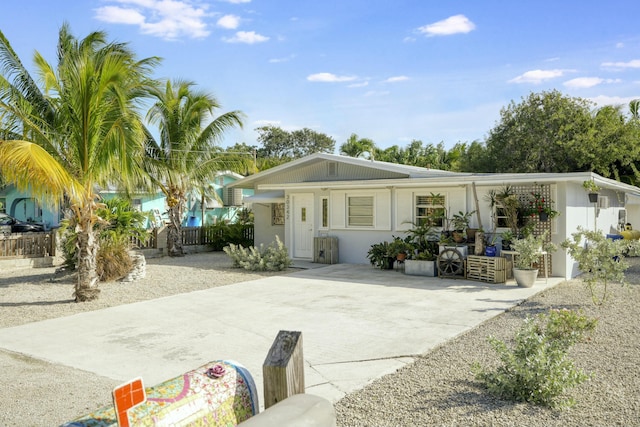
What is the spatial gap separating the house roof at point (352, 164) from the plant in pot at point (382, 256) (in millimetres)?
2149

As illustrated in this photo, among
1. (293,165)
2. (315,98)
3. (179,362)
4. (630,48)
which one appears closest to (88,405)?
(179,362)

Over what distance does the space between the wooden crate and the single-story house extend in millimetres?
1250

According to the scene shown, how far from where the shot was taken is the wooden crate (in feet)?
38.9

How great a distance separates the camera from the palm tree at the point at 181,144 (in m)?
17.8

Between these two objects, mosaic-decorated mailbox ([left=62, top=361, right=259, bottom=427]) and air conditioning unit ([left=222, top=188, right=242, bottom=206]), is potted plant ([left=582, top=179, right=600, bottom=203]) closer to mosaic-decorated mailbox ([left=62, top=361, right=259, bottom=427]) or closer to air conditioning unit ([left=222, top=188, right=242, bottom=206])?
mosaic-decorated mailbox ([left=62, top=361, right=259, bottom=427])

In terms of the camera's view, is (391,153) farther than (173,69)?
Yes

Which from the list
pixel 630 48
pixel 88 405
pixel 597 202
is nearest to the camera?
pixel 88 405

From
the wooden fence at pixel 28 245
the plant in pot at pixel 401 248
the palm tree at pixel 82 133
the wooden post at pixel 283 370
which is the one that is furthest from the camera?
the wooden fence at pixel 28 245

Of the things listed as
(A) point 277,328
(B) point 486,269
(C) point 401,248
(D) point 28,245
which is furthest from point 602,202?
(D) point 28,245

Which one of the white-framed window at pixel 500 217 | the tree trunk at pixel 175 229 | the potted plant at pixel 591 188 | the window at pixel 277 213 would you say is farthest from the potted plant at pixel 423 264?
the tree trunk at pixel 175 229

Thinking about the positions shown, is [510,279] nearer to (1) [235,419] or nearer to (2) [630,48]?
(2) [630,48]

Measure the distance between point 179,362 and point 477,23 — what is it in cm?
1121

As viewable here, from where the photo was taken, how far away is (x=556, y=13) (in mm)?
13453

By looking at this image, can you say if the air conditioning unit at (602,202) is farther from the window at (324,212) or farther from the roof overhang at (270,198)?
the roof overhang at (270,198)
